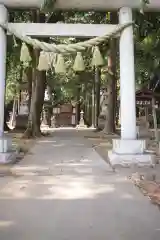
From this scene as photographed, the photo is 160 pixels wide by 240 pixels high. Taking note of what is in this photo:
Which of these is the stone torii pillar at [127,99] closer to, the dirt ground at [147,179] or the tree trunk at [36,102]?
the dirt ground at [147,179]

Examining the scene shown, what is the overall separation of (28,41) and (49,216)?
5031 millimetres

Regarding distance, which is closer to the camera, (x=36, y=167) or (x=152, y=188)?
(x=152, y=188)

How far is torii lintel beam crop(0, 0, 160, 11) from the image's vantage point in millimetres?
8711

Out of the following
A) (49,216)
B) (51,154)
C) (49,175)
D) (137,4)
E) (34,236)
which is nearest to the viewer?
(34,236)

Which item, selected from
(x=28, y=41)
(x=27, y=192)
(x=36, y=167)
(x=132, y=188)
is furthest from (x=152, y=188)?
(x=28, y=41)

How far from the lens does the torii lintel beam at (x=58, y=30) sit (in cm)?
869

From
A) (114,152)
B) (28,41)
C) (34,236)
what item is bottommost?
(34,236)

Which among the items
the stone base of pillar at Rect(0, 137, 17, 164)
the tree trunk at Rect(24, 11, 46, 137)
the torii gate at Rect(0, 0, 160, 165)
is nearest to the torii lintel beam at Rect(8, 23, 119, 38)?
the torii gate at Rect(0, 0, 160, 165)

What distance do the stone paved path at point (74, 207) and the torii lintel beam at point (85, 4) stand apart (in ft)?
12.5

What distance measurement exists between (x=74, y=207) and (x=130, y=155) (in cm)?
359

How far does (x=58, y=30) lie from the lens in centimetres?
870

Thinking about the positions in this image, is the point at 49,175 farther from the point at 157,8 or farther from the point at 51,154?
the point at 157,8

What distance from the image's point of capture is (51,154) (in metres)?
10.5

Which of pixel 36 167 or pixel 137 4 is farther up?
pixel 137 4
